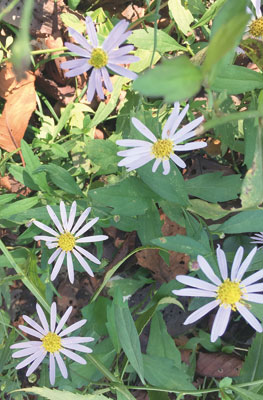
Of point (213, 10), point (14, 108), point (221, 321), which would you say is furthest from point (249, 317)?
point (14, 108)

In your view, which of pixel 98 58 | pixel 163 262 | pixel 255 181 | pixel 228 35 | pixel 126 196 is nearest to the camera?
pixel 228 35

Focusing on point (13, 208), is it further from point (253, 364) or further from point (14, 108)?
point (253, 364)

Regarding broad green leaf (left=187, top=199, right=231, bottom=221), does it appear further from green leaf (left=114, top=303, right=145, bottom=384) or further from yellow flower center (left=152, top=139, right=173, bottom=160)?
green leaf (left=114, top=303, right=145, bottom=384)

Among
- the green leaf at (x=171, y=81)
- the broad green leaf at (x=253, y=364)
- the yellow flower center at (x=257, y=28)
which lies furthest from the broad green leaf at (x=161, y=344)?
the green leaf at (x=171, y=81)

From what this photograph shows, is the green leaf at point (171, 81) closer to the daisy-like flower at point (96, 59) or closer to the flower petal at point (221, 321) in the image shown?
the daisy-like flower at point (96, 59)

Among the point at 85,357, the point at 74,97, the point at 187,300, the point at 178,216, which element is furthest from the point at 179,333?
the point at 74,97
